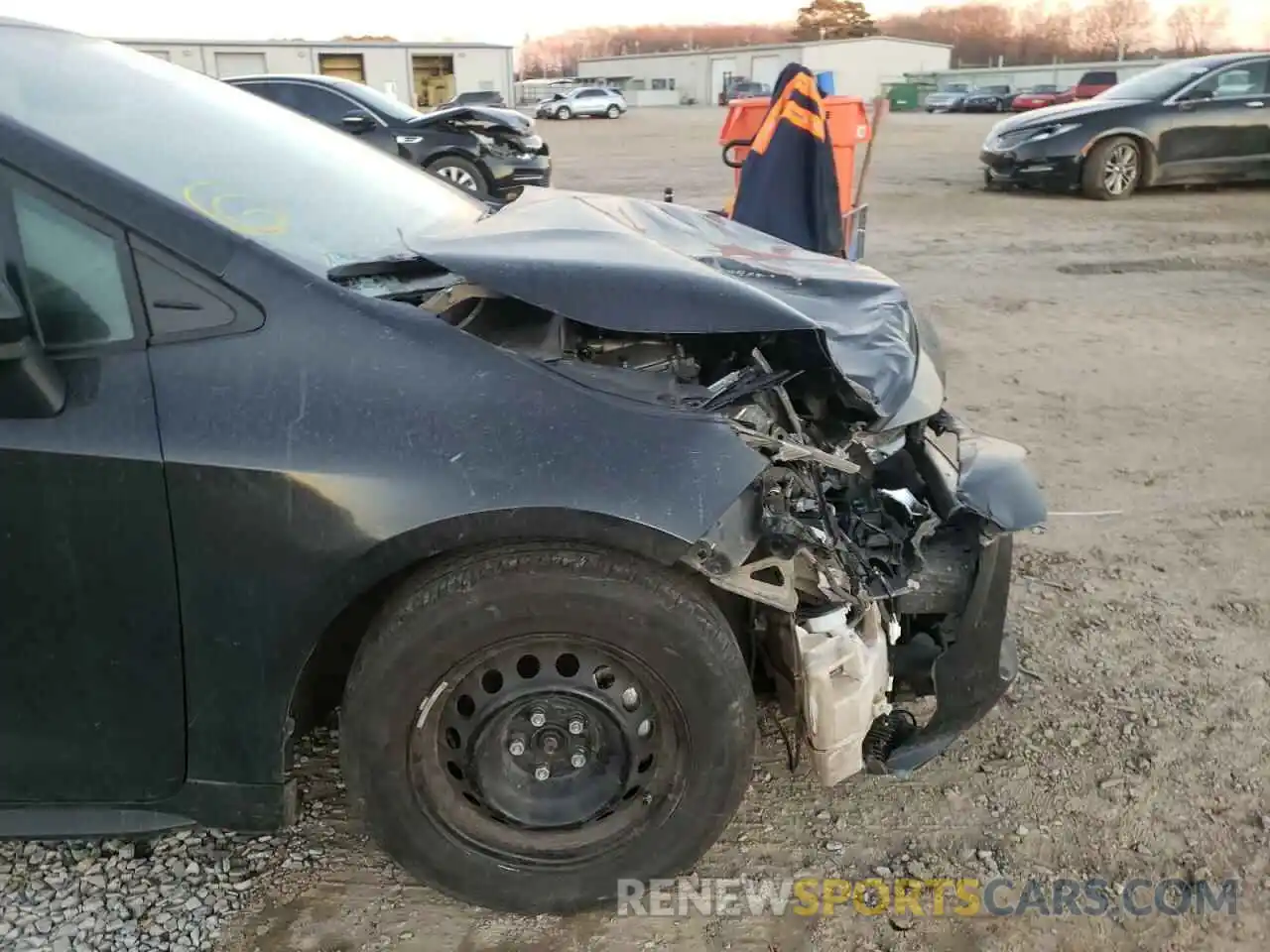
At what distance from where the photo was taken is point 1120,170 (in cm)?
1215

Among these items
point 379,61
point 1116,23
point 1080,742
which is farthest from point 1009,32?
point 1080,742

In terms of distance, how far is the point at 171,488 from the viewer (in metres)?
1.86

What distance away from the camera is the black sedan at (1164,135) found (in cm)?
1189

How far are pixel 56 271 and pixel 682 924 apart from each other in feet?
5.95

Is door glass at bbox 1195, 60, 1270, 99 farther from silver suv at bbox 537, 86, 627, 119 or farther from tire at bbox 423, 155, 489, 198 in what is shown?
silver suv at bbox 537, 86, 627, 119

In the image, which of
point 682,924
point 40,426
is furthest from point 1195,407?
point 40,426

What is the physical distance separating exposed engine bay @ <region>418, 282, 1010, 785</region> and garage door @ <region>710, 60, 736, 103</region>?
68201 mm

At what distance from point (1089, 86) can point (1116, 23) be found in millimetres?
66997

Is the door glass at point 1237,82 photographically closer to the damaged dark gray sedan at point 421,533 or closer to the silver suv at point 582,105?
the damaged dark gray sedan at point 421,533

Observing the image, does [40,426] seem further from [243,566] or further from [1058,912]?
[1058,912]

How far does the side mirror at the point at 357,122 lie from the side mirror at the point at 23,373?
10262mm

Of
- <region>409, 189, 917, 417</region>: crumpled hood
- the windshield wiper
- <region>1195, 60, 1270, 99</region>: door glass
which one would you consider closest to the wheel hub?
<region>409, 189, 917, 417</region>: crumpled hood

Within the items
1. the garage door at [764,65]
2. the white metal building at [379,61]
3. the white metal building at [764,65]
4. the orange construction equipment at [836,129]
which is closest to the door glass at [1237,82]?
the orange construction equipment at [836,129]

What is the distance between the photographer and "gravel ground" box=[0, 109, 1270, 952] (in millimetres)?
2186
